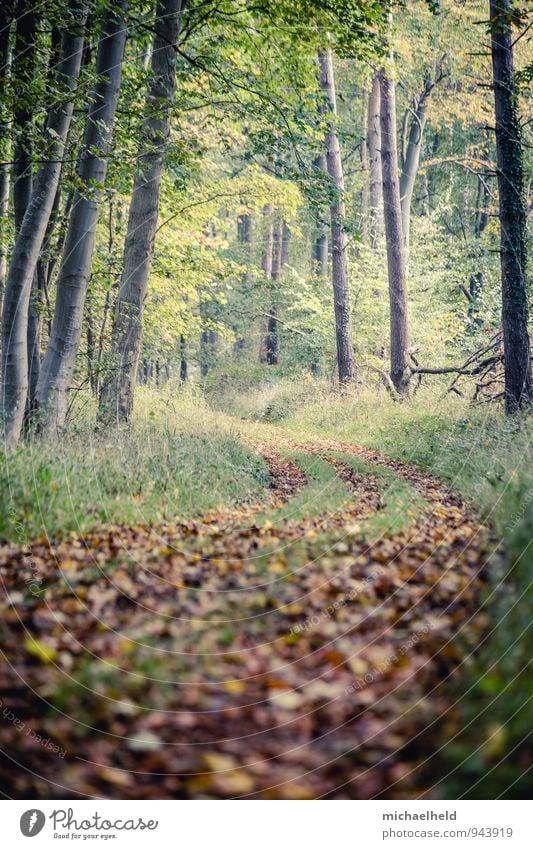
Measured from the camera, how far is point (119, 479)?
684 cm

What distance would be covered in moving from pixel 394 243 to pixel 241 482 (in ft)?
35.1

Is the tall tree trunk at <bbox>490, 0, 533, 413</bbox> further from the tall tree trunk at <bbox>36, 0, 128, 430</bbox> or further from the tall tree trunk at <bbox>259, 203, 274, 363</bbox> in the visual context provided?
the tall tree trunk at <bbox>259, 203, 274, 363</bbox>

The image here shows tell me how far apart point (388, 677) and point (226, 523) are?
10.6ft

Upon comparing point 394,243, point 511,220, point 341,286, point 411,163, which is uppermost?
point 411,163

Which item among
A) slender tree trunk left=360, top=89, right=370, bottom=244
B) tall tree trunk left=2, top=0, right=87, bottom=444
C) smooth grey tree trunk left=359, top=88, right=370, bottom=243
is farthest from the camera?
slender tree trunk left=360, top=89, right=370, bottom=244

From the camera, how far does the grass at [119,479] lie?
5531 millimetres

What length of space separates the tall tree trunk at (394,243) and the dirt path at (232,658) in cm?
1120

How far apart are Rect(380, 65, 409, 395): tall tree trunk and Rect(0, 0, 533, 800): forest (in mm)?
72

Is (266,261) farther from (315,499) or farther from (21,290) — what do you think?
(315,499)

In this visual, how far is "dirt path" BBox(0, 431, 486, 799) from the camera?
9.70 ft

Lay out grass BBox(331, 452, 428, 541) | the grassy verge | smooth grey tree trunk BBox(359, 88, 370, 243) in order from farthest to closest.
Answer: smooth grey tree trunk BBox(359, 88, 370, 243)
grass BBox(331, 452, 428, 541)
the grassy verge

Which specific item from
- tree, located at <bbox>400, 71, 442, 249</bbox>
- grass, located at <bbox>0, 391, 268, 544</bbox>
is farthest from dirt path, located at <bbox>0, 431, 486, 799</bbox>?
tree, located at <bbox>400, 71, 442, 249</bbox>

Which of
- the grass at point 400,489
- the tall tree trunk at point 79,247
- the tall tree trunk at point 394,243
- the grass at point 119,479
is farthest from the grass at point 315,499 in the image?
the tall tree trunk at point 394,243
